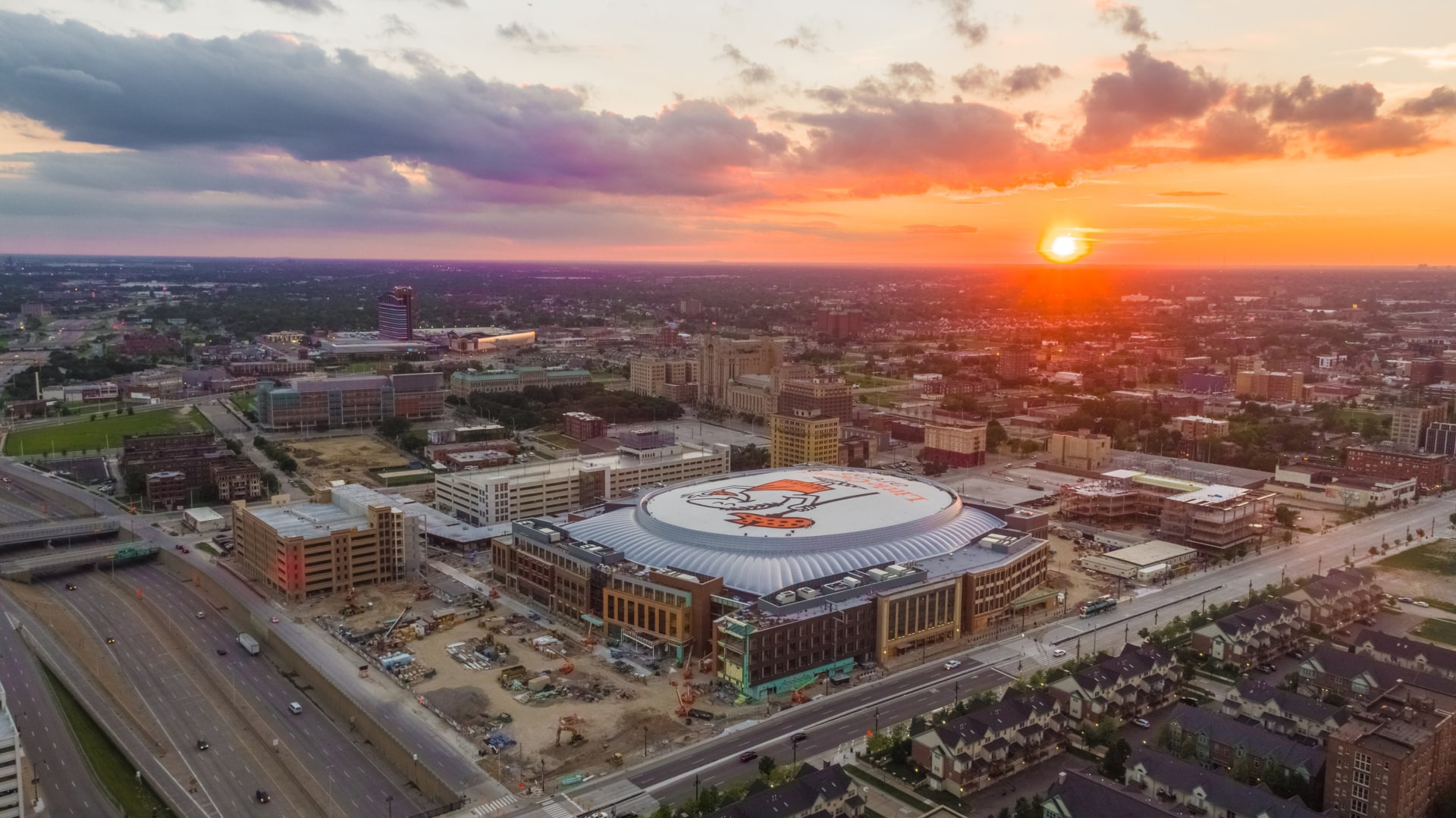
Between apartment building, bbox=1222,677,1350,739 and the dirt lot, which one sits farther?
the dirt lot

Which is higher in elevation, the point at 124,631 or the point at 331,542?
the point at 331,542

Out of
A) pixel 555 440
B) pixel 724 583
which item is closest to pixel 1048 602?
pixel 724 583

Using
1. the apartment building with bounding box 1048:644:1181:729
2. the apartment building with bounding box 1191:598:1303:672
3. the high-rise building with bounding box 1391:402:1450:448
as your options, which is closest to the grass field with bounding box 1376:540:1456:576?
the apartment building with bounding box 1191:598:1303:672

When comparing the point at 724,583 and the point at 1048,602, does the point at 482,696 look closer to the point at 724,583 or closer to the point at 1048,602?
the point at 724,583

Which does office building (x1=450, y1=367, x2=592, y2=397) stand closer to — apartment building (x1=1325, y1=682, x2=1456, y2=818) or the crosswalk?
the crosswalk

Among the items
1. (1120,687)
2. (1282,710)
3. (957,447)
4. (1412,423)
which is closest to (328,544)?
(1120,687)

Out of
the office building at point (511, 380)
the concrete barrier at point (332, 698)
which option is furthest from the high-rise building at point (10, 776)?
the office building at point (511, 380)

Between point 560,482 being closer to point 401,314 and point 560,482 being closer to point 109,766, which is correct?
point 109,766
